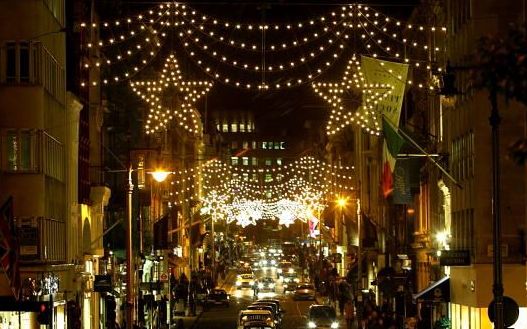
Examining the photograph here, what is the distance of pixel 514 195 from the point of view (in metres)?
38.2

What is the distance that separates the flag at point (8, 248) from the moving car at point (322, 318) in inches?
993

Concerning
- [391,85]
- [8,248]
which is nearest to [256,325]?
[391,85]

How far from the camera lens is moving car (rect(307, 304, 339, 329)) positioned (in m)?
57.0

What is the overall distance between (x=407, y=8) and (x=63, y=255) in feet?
81.9

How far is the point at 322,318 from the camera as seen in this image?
2281 inches

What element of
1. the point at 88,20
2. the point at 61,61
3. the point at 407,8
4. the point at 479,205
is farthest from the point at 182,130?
the point at 479,205

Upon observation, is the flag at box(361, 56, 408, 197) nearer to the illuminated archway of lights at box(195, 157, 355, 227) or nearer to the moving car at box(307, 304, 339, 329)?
the moving car at box(307, 304, 339, 329)

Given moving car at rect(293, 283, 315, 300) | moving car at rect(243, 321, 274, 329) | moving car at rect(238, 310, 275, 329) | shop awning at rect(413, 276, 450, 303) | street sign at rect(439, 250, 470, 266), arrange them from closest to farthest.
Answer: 1. street sign at rect(439, 250, 470, 266)
2. shop awning at rect(413, 276, 450, 303)
3. moving car at rect(243, 321, 274, 329)
4. moving car at rect(238, 310, 275, 329)
5. moving car at rect(293, 283, 315, 300)

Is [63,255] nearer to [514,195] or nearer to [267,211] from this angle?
[514,195]

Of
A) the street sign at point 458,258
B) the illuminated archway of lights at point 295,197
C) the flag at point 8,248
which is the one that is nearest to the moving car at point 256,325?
the street sign at point 458,258

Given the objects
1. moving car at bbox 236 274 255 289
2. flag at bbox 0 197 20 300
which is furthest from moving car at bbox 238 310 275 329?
moving car at bbox 236 274 255 289

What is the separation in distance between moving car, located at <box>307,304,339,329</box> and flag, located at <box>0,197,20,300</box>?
993 inches

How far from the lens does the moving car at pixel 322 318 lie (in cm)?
5701

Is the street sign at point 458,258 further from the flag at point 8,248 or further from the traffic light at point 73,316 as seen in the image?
the traffic light at point 73,316
